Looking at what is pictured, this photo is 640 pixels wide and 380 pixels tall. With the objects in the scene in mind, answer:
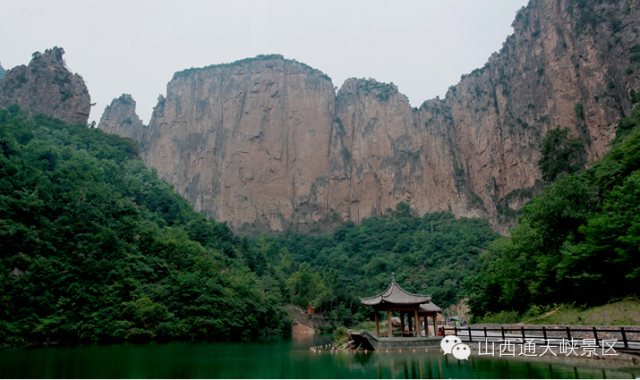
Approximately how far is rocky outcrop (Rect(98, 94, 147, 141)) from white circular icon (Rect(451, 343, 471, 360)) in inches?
2577

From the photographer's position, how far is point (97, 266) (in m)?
21.2

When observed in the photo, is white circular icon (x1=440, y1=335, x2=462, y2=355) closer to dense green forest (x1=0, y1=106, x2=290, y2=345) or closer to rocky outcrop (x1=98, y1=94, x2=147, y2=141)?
dense green forest (x1=0, y1=106, x2=290, y2=345)

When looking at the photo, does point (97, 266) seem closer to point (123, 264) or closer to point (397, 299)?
point (123, 264)

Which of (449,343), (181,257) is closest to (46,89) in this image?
(181,257)

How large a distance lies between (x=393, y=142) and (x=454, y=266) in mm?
25984

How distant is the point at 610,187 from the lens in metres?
16.2

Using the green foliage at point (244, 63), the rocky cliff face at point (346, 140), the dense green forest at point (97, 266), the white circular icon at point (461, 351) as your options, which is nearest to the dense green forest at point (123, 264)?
the dense green forest at point (97, 266)

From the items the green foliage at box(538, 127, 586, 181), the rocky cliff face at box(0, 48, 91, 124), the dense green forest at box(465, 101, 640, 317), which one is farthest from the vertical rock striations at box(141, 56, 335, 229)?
the dense green forest at box(465, 101, 640, 317)

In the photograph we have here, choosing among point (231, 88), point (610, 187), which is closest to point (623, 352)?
point (610, 187)

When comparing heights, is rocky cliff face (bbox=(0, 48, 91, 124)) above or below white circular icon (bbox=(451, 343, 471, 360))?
above

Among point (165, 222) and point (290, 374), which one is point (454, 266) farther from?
point (290, 374)

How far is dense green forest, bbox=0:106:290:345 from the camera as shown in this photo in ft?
62.0

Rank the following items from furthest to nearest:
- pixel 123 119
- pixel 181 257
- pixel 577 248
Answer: pixel 123 119 < pixel 181 257 < pixel 577 248

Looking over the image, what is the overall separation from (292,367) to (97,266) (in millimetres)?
14429
